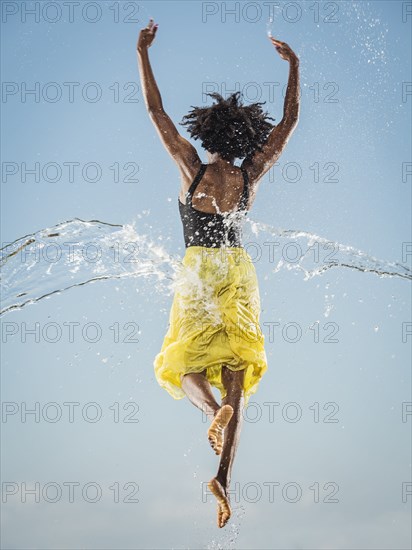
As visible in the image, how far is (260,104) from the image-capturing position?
8.59 meters

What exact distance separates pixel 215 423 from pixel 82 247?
121 inches

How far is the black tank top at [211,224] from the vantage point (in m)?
7.97

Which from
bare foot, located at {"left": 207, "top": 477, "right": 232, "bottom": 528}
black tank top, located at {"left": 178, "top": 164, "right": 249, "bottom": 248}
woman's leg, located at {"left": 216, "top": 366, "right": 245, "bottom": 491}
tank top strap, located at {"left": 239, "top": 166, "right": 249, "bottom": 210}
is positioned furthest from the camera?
tank top strap, located at {"left": 239, "top": 166, "right": 249, "bottom": 210}

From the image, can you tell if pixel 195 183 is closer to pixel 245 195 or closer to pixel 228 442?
pixel 245 195

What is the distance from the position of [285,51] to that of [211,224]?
2.07 metres

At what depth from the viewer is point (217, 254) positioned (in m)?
7.95

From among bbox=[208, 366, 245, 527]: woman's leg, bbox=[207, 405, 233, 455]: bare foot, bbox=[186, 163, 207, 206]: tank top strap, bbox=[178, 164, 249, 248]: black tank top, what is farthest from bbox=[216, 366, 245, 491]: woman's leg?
bbox=[186, 163, 207, 206]: tank top strap

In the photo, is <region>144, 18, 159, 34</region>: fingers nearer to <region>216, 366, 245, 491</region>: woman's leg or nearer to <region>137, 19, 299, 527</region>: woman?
<region>137, 19, 299, 527</region>: woman

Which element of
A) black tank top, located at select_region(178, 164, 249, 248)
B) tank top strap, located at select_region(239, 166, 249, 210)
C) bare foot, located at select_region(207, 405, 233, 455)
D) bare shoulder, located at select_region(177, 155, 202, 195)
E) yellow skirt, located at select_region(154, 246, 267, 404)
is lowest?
bare foot, located at select_region(207, 405, 233, 455)

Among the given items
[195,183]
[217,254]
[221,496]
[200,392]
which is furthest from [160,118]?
[221,496]

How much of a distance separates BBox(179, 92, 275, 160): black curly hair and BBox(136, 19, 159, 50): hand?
0.83 metres

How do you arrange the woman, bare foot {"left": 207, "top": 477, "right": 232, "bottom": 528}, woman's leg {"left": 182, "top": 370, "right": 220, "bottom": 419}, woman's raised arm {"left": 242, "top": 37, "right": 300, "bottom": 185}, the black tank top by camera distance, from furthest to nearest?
woman's raised arm {"left": 242, "top": 37, "right": 300, "bottom": 185} < the black tank top < the woman < woman's leg {"left": 182, "top": 370, "right": 220, "bottom": 419} < bare foot {"left": 207, "top": 477, "right": 232, "bottom": 528}

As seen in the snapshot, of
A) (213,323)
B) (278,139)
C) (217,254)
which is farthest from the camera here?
(278,139)

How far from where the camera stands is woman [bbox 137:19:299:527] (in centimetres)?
772
